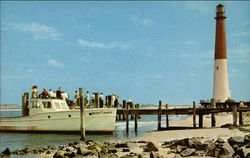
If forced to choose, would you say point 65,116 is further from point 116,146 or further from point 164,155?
point 164,155

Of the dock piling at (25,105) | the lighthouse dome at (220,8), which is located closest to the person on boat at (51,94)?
the dock piling at (25,105)

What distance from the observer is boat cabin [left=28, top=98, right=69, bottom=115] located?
87.9 ft

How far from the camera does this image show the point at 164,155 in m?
12.4

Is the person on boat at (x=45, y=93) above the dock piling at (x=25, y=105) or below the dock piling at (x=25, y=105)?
above

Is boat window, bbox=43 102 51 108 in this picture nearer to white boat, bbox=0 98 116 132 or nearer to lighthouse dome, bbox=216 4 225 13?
white boat, bbox=0 98 116 132

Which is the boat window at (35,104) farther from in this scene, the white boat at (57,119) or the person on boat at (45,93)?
the person on boat at (45,93)

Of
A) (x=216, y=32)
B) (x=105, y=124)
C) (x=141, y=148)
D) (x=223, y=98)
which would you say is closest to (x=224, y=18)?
(x=216, y=32)

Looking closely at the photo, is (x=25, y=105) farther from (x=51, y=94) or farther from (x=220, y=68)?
(x=220, y=68)

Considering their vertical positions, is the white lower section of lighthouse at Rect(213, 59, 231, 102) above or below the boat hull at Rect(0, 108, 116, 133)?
above

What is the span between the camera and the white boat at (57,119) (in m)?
25.1

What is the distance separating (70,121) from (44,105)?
2.88 metres

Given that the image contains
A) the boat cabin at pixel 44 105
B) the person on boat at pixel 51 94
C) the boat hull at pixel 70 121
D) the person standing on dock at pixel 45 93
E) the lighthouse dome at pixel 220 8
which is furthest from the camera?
the lighthouse dome at pixel 220 8

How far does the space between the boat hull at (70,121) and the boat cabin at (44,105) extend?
0.41 m

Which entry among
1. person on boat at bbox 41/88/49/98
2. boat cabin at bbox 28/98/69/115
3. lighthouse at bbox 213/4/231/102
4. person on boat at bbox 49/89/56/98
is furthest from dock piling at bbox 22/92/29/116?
lighthouse at bbox 213/4/231/102
